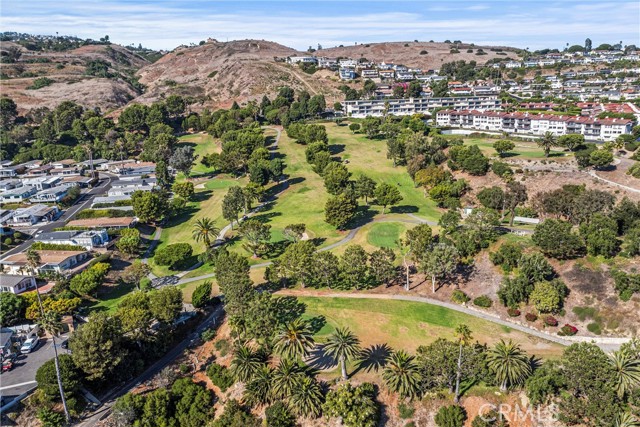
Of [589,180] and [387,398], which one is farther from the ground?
[589,180]

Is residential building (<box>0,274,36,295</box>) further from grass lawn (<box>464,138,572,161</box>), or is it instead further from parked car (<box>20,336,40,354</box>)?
grass lawn (<box>464,138,572,161</box>)

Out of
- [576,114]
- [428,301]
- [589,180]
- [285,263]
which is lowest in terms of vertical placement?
[428,301]

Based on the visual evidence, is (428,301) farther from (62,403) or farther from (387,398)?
(62,403)

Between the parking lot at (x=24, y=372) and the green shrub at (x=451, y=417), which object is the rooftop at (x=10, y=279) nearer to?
the parking lot at (x=24, y=372)

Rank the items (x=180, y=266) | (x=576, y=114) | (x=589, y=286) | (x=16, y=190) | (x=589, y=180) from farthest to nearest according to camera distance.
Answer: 1. (x=576, y=114)
2. (x=16, y=190)
3. (x=589, y=180)
4. (x=180, y=266)
5. (x=589, y=286)

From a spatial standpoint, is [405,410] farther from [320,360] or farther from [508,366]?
[508,366]

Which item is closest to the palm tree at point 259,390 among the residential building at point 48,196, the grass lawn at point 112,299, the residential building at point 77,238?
the grass lawn at point 112,299

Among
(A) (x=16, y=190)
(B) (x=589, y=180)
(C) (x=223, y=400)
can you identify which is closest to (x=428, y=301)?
(C) (x=223, y=400)
